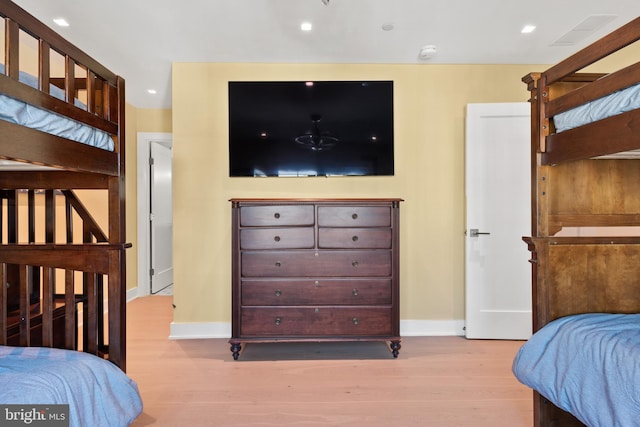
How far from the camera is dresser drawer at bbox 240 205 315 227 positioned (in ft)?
8.11

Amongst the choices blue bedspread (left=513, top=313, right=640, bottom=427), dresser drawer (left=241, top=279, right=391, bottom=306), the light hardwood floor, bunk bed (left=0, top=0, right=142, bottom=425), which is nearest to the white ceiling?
bunk bed (left=0, top=0, right=142, bottom=425)

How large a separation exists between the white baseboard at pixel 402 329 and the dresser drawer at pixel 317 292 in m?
0.68

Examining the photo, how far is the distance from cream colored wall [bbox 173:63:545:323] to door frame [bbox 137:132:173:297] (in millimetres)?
1455

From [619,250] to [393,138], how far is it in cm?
181

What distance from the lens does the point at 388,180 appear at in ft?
9.86

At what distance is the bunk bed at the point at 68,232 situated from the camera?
1099 millimetres

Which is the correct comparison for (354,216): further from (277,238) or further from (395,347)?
(395,347)

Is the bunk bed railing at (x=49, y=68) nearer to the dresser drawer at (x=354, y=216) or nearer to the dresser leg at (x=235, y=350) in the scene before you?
the dresser drawer at (x=354, y=216)

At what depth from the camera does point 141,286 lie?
422 cm

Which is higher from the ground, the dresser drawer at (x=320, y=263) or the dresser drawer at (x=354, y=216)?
the dresser drawer at (x=354, y=216)

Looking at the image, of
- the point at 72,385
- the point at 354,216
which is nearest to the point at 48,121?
the point at 72,385

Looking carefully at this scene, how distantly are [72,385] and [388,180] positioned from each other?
2.53 metres

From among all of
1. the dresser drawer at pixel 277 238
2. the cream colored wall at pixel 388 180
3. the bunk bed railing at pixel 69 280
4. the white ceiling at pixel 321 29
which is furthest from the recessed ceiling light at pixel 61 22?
the dresser drawer at pixel 277 238

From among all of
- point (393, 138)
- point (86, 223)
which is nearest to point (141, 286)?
point (86, 223)
